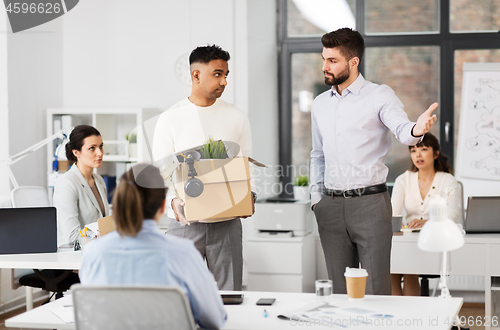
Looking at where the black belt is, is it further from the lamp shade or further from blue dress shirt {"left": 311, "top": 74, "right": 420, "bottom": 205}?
the lamp shade

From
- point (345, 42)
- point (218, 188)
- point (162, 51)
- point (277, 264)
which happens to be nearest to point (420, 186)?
point (277, 264)

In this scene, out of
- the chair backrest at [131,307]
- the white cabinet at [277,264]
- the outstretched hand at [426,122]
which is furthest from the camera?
the white cabinet at [277,264]

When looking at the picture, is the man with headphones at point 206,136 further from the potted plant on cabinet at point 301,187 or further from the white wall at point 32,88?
the white wall at point 32,88

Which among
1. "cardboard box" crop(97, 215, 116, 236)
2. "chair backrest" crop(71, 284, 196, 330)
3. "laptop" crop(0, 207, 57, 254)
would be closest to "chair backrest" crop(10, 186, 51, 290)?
"laptop" crop(0, 207, 57, 254)

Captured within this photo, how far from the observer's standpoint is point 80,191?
10.8ft

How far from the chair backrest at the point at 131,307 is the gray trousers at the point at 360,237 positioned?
118cm

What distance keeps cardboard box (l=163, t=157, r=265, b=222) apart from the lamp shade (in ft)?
2.71

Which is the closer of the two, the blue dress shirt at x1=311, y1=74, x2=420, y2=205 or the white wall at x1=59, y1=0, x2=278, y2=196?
the blue dress shirt at x1=311, y1=74, x2=420, y2=205

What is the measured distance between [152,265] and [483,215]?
252 centimetres

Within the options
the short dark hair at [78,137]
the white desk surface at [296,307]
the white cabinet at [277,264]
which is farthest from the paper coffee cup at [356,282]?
the white cabinet at [277,264]

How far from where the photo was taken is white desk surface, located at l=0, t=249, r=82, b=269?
8.73 feet

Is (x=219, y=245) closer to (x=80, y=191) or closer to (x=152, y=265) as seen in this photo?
(x=152, y=265)

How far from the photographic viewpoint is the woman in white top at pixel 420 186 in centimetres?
389

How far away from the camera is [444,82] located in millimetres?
5082
